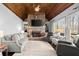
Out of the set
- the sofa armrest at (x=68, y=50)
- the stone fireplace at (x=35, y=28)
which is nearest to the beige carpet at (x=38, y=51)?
the sofa armrest at (x=68, y=50)

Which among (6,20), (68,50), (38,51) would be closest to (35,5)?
(6,20)

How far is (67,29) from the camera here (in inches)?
282

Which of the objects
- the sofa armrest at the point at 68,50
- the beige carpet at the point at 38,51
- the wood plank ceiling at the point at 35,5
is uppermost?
the wood plank ceiling at the point at 35,5

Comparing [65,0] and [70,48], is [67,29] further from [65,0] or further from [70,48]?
[65,0]

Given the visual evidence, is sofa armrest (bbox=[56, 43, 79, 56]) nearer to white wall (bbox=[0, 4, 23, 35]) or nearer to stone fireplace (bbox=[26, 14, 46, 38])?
white wall (bbox=[0, 4, 23, 35])

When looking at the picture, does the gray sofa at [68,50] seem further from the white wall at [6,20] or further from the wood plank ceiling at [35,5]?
the white wall at [6,20]

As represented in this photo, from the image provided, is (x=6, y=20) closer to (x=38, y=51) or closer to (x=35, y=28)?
(x=38, y=51)

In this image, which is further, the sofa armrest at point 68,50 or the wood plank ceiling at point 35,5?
the wood plank ceiling at point 35,5

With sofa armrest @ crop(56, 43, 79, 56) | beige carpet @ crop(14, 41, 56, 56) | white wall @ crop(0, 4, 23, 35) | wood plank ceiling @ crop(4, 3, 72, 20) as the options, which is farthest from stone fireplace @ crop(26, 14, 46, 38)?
sofa armrest @ crop(56, 43, 79, 56)

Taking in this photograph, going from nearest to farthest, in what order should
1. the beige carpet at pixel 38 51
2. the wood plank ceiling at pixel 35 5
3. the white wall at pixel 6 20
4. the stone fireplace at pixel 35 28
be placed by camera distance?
the beige carpet at pixel 38 51 < the white wall at pixel 6 20 < the wood plank ceiling at pixel 35 5 < the stone fireplace at pixel 35 28

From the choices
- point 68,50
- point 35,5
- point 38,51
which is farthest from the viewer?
point 35,5

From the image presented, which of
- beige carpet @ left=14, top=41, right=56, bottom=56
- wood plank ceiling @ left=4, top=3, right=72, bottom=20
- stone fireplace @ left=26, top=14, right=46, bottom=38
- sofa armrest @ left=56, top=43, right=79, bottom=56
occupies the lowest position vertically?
beige carpet @ left=14, top=41, right=56, bottom=56

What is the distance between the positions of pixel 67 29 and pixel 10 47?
3.21m

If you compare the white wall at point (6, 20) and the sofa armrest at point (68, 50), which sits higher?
the white wall at point (6, 20)
